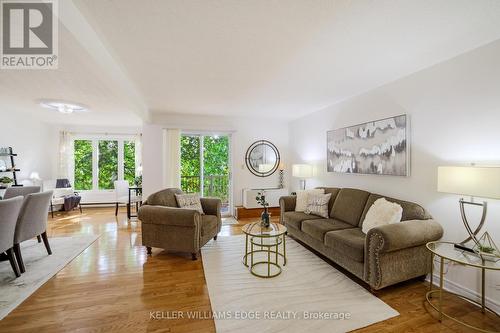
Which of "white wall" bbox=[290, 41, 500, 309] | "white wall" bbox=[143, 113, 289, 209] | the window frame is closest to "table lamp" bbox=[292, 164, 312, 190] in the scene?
"white wall" bbox=[143, 113, 289, 209]

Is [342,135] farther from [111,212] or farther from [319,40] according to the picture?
[111,212]

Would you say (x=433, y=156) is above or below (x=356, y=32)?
below

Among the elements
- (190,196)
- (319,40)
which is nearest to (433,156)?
(319,40)

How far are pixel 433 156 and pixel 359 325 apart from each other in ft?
6.61

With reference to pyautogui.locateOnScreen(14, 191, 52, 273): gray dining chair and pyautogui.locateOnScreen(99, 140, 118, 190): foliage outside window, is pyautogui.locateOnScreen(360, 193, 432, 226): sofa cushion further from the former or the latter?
pyautogui.locateOnScreen(99, 140, 118, 190): foliage outside window

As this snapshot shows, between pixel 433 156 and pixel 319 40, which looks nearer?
pixel 319 40

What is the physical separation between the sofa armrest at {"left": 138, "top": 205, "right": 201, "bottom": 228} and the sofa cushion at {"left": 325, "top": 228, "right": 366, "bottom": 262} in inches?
68.9

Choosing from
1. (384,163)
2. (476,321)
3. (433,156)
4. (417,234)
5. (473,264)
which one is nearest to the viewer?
(473,264)

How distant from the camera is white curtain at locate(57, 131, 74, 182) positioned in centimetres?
605

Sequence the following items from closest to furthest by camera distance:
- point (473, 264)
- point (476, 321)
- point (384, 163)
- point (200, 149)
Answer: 1. point (473, 264)
2. point (476, 321)
3. point (384, 163)
4. point (200, 149)

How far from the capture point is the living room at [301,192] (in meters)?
1.76

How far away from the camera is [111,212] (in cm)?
580

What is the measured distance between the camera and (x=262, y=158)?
5656 mm

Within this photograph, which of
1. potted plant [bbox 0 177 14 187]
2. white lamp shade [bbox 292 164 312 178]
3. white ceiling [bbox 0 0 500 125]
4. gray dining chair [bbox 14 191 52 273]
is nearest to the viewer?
white ceiling [bbox 0 0 500 125]
